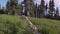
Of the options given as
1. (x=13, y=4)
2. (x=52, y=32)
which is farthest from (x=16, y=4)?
(x=52, y=32)

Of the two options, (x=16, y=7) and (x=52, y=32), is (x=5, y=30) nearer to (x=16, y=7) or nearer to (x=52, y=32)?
(x=52, y=32)

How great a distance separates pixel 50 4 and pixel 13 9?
79.4 feet

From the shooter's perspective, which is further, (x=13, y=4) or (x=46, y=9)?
(x=46, y=9)

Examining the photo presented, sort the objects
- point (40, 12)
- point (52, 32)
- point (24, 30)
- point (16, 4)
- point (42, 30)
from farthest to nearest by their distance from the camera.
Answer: point (40, 12) → point (16, 4) → point (24, 30) → point (42, 30) → point (52, 32)

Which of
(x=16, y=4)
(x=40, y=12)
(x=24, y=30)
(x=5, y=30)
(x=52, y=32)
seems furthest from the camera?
(x=40, y=12)

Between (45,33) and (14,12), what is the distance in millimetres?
47086

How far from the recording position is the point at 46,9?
82188mm

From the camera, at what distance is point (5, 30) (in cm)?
1605

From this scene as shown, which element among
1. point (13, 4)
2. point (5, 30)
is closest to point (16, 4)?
point (13, 4)

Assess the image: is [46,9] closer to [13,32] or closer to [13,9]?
[13,9]

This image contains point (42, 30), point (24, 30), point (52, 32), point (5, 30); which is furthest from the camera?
point (5, 30)

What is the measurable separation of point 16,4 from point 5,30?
42.4 metres

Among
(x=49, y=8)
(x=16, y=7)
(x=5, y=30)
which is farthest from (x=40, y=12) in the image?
(x=5, y=30)

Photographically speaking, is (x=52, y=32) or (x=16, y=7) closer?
(x=52, y=32)
